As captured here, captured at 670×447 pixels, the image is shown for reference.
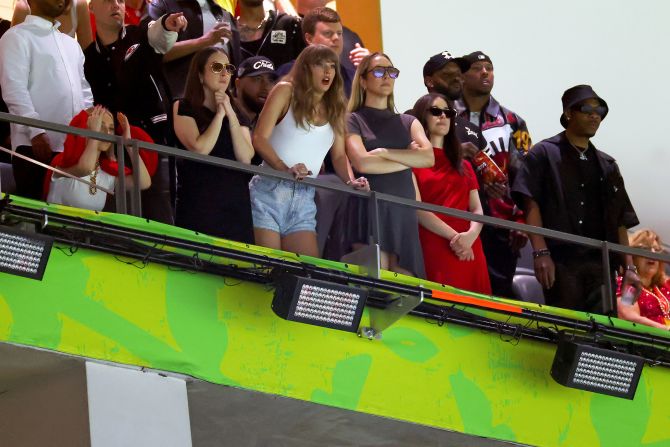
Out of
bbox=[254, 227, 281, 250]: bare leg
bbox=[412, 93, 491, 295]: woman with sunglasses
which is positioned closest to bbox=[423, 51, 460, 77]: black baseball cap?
bbox=[412, 93, 491, 295]: woman with sunglasses

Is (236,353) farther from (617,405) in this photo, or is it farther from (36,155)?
(617,405)

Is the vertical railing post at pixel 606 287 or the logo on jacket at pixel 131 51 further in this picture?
the vertical railing post at pixel 606 287

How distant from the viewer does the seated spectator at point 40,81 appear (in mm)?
7062

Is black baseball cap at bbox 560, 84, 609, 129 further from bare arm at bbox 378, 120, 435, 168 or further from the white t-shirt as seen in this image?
the white t-shirt

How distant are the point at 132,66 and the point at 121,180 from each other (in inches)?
41.7

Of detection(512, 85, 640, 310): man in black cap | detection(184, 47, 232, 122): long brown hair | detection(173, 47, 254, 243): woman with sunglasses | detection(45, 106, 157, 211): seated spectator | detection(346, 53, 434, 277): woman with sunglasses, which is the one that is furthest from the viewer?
detection(512, 85, 640, 310): man in black cap

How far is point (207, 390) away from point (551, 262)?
2082mm

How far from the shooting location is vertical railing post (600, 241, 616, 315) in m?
8.08

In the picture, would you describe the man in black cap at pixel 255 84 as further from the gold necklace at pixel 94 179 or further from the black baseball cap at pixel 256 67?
the gold necklace at pixel 94 179

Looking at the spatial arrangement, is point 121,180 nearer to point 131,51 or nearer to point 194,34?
point 131,51

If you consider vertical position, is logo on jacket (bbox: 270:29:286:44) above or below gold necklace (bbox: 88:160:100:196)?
above

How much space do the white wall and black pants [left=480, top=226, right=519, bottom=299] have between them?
3.27m

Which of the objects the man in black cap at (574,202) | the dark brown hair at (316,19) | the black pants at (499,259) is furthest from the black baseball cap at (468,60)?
the black pants at (499,259)

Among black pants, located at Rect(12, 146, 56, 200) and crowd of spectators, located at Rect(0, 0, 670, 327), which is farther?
crowd of spectators, located at Rect(0, 0, 670, 327)
